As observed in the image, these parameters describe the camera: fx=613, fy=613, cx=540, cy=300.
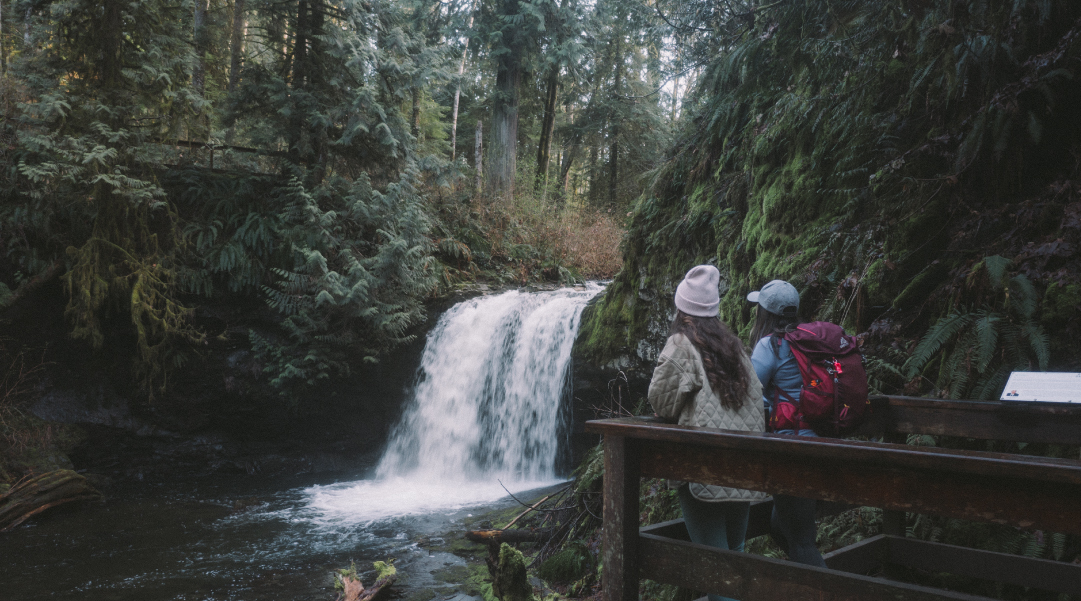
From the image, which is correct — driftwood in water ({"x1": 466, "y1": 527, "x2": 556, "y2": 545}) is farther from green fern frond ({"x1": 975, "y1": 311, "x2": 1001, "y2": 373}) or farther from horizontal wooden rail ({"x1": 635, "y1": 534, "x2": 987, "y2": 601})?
green fern frond ({"x1": 975, "y1": 311, "x2": 1001, "y2": 373})

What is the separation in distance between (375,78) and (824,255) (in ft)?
29.3

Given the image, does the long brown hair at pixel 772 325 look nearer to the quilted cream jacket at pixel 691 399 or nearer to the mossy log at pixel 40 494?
the quilted cream jacket at pixel 691 399

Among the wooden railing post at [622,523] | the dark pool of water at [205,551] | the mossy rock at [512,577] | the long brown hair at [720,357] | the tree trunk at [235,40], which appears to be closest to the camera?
the wooden railing post at [622,523]

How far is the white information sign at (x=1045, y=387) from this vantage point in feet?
6.88

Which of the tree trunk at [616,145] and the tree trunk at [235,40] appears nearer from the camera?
the tree trunk at [235,40]

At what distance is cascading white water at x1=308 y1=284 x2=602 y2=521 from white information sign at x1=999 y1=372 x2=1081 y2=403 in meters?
7.40

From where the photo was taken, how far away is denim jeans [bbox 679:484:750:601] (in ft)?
9.05

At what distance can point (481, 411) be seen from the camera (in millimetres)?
10305

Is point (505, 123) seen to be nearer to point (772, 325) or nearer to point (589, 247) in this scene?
point (589, 247)

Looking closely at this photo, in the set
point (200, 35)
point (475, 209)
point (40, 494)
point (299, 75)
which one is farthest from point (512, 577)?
point (200, 35)

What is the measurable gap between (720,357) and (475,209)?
39.6 ft

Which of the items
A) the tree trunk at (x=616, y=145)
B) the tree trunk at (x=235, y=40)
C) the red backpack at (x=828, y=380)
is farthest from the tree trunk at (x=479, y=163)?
the red backpack at (x=828, y=380)

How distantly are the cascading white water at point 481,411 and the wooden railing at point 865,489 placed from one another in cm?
655

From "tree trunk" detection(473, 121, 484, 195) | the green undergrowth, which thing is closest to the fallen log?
the green undergrowth
